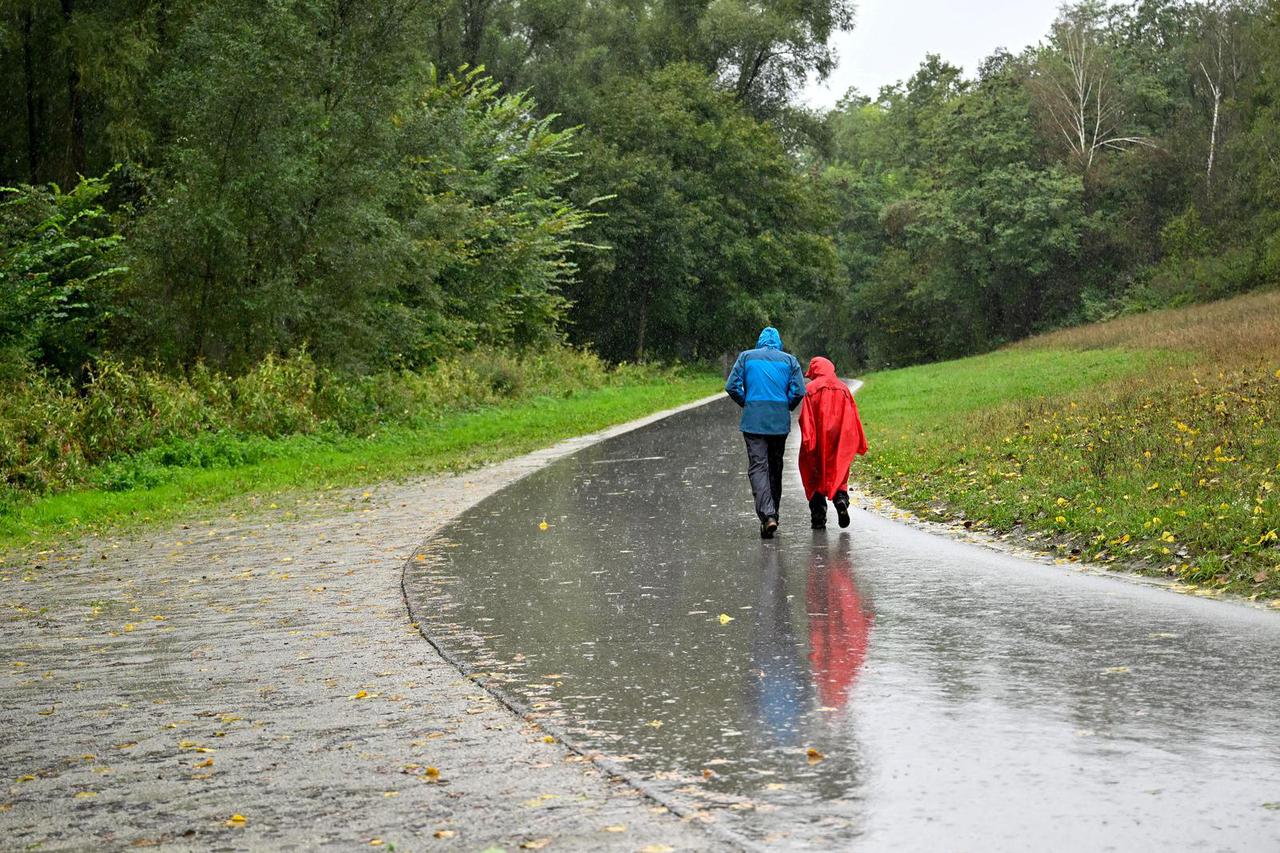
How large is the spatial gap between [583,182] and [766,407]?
44.0m

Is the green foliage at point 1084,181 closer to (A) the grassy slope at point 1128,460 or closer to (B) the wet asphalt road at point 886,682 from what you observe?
(A) the grassy slope at point 1128,460

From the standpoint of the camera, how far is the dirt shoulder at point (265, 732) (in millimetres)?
5059

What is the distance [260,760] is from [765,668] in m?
2.71

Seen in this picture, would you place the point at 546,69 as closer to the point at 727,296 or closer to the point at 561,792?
the point at 727,296

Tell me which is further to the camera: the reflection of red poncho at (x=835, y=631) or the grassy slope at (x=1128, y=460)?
the grassy slope at (x=1128, y=460)

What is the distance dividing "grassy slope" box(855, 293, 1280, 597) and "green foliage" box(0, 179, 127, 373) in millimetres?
13641

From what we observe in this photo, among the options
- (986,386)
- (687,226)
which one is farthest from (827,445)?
(687,226)

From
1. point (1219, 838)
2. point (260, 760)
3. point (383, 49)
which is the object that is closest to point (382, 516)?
point (260, 760)

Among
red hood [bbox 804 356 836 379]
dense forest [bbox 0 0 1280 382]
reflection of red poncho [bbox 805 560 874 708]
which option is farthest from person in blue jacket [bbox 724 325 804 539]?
dense forest [bbox 0 0 1280 382]

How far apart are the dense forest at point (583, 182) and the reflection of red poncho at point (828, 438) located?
1332cm

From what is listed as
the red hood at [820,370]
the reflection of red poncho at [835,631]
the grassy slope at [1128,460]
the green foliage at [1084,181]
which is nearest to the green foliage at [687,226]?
the green foliage at [1084,181]

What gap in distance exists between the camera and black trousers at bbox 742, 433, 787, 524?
12969 millimetres

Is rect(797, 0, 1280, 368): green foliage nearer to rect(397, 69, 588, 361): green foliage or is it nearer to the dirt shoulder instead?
rect(397, 69, 588, 361): green foliage

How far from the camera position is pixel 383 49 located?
29906 millimetres
